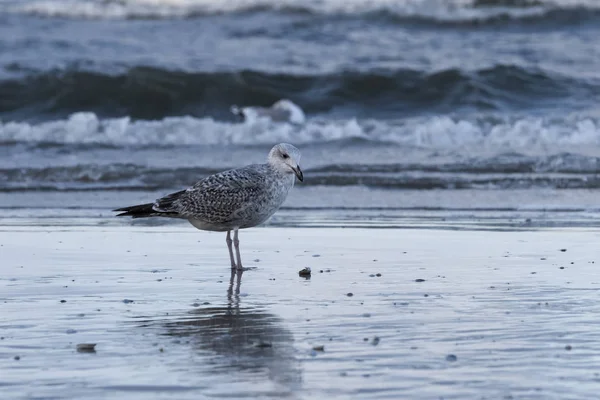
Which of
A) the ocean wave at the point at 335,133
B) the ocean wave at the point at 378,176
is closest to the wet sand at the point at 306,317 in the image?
the ocean wave at the point at 378,176

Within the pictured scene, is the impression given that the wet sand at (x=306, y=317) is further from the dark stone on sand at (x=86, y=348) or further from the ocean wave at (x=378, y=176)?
the ocean wave at (x=378, y=176)

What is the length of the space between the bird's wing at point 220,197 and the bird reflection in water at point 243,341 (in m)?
1.42

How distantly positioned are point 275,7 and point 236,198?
21.3m

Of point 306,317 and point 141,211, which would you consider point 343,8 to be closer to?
point 141,211

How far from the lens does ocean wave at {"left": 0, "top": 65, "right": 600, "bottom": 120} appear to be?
19547 mm

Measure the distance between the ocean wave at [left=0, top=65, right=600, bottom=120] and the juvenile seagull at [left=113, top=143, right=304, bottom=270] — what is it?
11.7m

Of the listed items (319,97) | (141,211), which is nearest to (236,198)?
(141,211)

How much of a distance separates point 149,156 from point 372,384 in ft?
34.1

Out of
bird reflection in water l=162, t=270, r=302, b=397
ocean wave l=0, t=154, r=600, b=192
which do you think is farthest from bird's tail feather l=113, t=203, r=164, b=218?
ocean wave l=0, t=154, r=600, b=192

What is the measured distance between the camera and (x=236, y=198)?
23.8ft

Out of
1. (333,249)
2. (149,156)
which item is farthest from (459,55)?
(333,249)

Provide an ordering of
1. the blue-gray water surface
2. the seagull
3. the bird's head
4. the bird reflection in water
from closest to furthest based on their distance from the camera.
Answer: the bird reflection in water < the bird's head < the blue-gray water surface < the seagull

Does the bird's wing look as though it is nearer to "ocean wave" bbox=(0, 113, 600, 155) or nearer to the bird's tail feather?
the bird's tail feather

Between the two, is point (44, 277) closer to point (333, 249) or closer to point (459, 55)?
point (333, 249)
